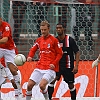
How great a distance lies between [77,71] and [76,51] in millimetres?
349

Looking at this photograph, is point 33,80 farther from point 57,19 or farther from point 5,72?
point 57,19

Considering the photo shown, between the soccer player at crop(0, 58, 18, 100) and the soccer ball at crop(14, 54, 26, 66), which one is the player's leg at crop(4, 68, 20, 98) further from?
the soccer ball at crop(14, 54, 26, 66)

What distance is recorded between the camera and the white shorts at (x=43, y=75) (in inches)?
357

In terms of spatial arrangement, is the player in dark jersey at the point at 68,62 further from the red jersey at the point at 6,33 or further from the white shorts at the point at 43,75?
the red jersey at the point at 6,33

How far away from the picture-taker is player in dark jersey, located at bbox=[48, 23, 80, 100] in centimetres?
980

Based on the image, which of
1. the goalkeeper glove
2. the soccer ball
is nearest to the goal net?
the goalkeeper glove

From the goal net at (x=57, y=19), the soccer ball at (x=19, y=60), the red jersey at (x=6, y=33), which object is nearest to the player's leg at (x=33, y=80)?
the soccer ball at (x=19, y=60)

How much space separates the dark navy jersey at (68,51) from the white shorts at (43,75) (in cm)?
75

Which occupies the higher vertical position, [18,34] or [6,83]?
[18,34]

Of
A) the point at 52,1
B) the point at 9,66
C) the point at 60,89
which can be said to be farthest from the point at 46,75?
the point at 52,1

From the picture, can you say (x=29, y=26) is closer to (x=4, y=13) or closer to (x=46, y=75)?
(x=4, y=13)

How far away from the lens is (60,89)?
10.6m

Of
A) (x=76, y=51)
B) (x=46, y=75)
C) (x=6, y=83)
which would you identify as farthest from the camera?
(x=6, y=83)

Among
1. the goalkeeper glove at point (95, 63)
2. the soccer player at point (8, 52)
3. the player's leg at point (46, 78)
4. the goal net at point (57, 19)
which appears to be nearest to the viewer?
the player's leg at point (46, 78)
